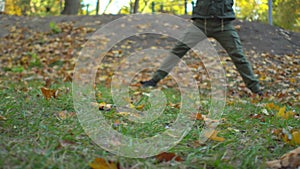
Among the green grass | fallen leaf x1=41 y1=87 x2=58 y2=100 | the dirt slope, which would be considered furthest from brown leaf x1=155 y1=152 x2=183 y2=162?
the dirt slope

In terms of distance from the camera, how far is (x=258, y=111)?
3.14m

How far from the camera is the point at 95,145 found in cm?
177

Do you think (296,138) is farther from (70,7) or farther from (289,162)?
(70,7)

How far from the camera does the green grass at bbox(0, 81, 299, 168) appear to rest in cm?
151

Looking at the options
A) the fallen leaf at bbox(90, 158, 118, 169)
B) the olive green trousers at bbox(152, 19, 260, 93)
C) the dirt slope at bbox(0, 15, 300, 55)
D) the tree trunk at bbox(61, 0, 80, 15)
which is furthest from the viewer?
the tree trunk at bbox(61, 0, 80, 15)

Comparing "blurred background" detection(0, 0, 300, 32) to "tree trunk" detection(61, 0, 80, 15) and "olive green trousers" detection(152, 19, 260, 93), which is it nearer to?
"tree trunk" detection(61, 0, 80, 15)

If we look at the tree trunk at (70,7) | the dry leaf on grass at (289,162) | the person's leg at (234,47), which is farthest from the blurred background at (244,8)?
the dry leaf on grass at (289,162)

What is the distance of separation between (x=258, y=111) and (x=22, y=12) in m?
14.3

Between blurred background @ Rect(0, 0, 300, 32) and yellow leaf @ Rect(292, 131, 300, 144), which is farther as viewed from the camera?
blurred background @ Rect(0, 0, 300, 32)

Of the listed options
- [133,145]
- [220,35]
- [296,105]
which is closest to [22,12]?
[220,35]

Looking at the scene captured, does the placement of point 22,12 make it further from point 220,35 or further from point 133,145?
point 133,145

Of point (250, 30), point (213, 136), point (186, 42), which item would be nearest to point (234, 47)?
point (186, 42)

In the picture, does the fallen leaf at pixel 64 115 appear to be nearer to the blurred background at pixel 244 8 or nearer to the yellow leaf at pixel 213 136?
Answer: the yellow leaf at pixel 213 136

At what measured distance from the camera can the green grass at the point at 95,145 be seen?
4.94ft
